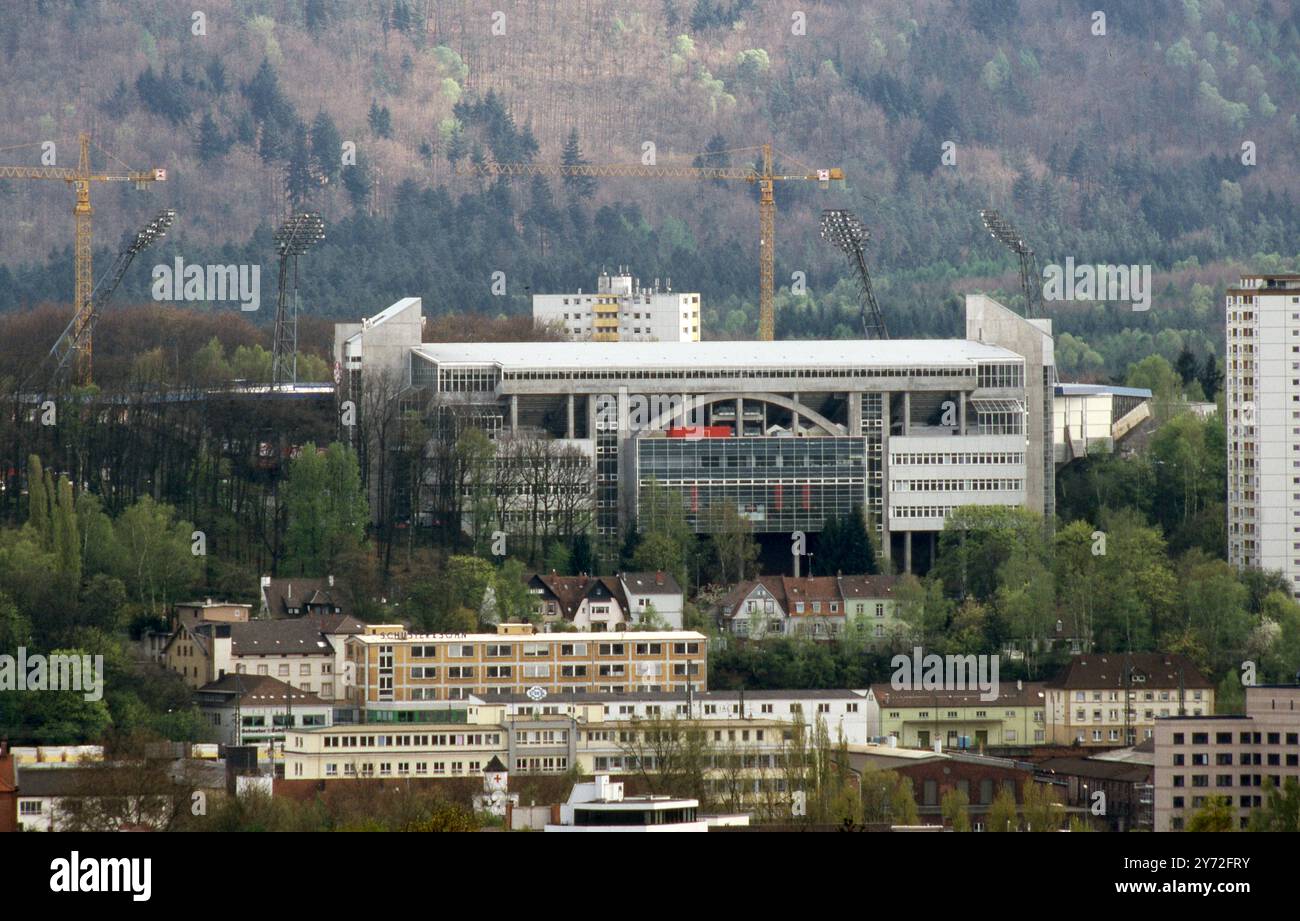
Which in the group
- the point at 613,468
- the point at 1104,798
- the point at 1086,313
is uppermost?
the point at 1086,313

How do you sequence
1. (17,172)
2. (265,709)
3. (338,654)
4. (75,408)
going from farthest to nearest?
(17,172)
(75,408)
(338,654)
(265,709)

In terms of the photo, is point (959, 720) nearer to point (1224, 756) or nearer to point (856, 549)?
point (1224, 756)

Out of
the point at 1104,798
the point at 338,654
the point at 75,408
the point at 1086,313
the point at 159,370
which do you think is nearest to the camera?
the point at 1104,798

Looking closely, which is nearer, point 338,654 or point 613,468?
point 338,654

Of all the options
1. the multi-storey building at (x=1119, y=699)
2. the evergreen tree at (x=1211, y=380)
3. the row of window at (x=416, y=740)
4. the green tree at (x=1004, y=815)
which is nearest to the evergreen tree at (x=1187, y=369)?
the evergreen tree at (x=1211, y=380)
